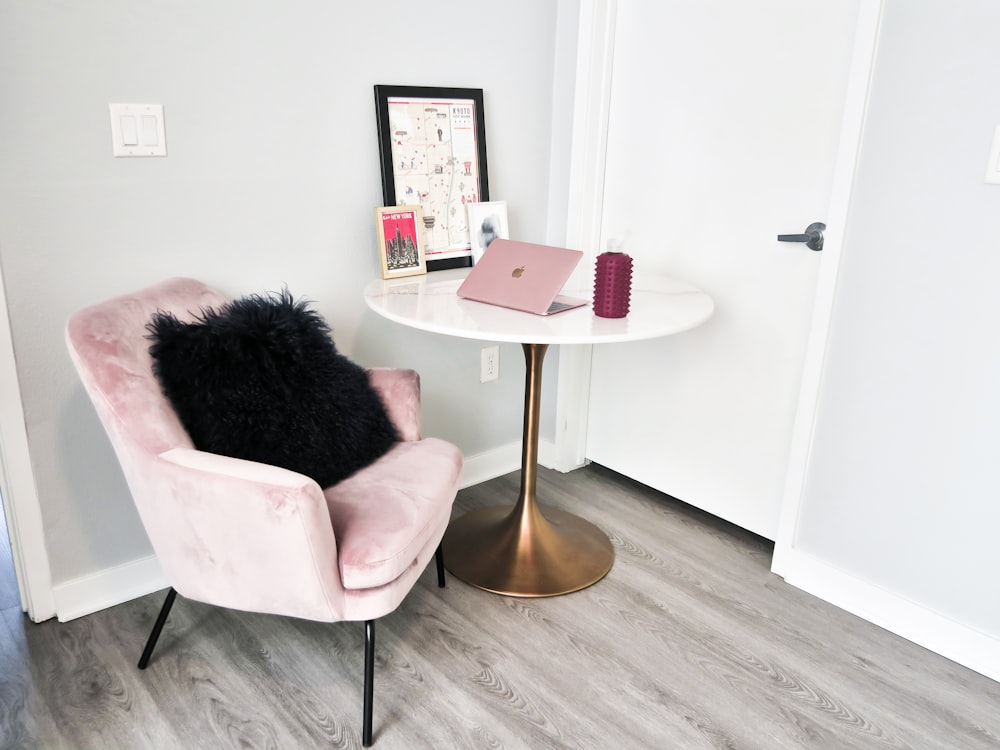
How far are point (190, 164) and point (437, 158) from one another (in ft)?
2.27

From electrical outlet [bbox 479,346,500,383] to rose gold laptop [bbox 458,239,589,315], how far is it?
23.3 inches

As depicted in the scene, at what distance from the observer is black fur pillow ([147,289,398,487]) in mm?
1467

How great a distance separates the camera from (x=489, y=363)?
249 cm

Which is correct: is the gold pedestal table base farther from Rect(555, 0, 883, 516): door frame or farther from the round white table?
Rect(555, 0, 883, 516): door frame

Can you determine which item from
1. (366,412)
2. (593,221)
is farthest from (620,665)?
(593,221)

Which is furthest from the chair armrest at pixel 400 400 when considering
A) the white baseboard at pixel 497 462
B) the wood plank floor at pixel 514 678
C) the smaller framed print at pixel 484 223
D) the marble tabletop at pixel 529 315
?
the white baseboard at pixel 497 462

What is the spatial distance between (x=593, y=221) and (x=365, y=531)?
1391 millimetres

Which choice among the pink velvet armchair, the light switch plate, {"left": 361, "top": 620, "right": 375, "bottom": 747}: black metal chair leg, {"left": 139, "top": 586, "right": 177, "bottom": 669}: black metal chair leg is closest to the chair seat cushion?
the pink velvet armchair

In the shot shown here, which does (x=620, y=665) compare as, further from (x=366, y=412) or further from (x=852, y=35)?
(x=852, y=35)

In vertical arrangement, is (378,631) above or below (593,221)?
below

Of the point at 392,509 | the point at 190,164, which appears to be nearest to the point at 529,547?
the point at 392,509

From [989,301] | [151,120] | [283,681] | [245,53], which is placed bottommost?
[283,681]

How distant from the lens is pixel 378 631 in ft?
5.90

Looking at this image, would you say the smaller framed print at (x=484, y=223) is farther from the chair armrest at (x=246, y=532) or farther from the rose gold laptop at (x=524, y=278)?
the chair armrest at (x=246, y=532)
